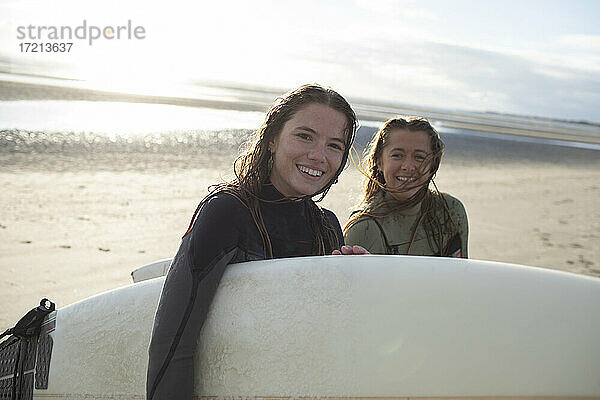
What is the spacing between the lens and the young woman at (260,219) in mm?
1558

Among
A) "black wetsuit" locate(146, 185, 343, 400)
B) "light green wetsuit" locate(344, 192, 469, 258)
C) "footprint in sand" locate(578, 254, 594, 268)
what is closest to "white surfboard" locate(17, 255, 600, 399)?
"black wetsuit" locate(146, 185, 343, 400)

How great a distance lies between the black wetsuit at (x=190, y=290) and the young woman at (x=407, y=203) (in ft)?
3.07

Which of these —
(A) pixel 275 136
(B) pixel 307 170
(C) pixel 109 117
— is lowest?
(B) pixel 307 170

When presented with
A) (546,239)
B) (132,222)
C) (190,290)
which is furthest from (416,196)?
(546,239)

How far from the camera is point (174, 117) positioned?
736 inches

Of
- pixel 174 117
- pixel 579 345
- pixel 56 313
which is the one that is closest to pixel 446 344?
pixel 579 345

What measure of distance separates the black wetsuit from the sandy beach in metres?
0.69

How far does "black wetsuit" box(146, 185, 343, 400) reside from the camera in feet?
5.06

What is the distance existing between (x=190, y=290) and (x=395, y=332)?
56cm

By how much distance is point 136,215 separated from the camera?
674cm

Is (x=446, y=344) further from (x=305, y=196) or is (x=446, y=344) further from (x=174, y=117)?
(x=174, y=117)

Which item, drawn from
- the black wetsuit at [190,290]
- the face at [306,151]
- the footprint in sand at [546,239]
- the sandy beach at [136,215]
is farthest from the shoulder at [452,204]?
the footprint in sand at [546,239]

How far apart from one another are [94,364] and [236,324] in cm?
60

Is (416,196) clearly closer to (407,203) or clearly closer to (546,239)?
(407,203)
